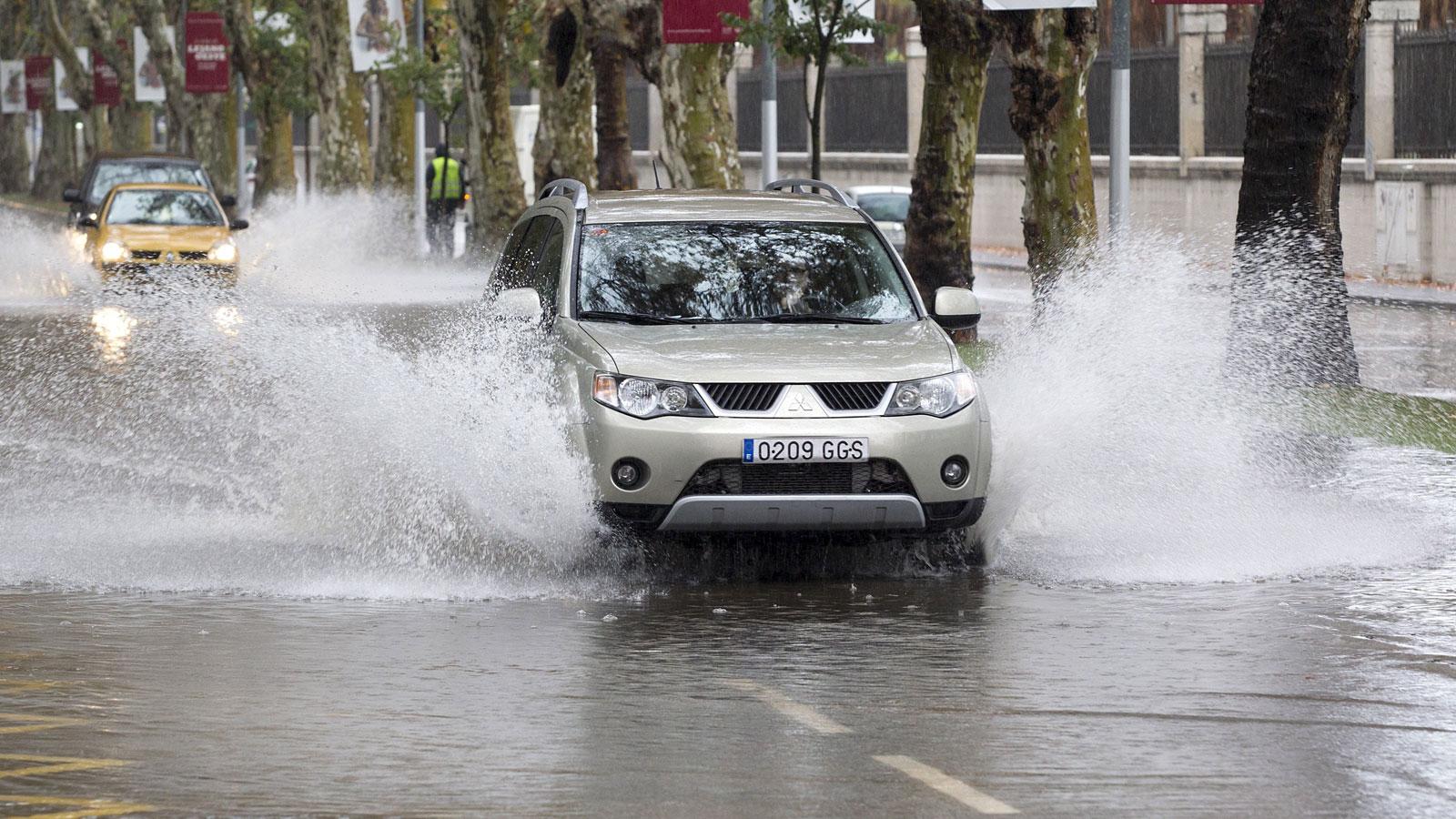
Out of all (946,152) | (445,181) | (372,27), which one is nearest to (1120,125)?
(946,152)

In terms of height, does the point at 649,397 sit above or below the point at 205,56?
below

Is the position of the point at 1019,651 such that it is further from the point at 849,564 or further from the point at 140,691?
the point at 140,691

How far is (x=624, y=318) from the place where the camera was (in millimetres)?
10633

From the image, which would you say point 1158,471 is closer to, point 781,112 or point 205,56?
point 205,56

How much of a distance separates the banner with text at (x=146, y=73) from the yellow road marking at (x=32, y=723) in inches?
2143

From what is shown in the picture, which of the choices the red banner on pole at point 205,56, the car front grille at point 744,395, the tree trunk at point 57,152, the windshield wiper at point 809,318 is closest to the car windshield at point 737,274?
the windshield wiper at point 809,318

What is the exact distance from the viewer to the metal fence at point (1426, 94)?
107 ft

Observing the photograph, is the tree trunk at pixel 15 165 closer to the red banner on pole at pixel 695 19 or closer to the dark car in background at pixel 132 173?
the dark car in background at pixel 132 173

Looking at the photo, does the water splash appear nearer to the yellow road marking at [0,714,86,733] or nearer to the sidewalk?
the yellow road marking at [0,714,86,733]

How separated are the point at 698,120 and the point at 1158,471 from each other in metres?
18.7

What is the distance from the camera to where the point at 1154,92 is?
133 feet

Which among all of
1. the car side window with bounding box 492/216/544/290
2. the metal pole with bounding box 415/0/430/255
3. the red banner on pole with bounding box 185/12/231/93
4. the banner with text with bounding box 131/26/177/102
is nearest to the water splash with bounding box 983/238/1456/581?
the car side window with bounding box 492/216/544/290

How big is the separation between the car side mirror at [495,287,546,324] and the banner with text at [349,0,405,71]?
102ft

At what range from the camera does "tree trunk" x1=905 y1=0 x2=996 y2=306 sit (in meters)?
23.2
